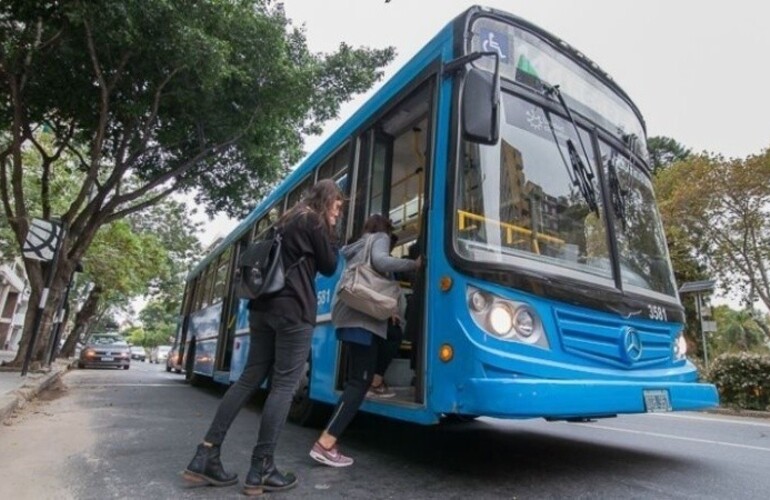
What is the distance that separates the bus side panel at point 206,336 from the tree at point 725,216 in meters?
17.5

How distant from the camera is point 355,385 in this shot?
3529mm

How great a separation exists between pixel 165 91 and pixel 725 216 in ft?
63.0

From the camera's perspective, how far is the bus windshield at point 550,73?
12.3 ft

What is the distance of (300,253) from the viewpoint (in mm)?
3252

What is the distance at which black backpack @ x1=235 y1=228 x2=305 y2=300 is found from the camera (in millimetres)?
3133

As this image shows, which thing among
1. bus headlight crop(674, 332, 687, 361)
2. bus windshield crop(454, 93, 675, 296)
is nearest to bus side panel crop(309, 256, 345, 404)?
bus windshield crop(454, 93, 675, 296)

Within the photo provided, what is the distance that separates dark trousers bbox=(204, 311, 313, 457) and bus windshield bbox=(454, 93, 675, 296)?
44.7 inches

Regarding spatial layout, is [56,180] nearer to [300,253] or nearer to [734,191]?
[300,253]

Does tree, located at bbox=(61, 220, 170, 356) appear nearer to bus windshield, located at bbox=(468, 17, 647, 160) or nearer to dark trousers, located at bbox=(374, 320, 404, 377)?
dark trousers, located at bbox=(374, 320, 404, 377)

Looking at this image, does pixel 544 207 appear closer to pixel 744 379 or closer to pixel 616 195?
pixel 616 195

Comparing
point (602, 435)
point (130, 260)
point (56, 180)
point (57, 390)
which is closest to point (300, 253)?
point (602, 435)

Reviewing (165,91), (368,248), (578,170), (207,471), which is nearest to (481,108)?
(578,170)

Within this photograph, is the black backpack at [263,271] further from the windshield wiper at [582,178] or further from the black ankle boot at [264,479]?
the windshield wiper at [582,178]

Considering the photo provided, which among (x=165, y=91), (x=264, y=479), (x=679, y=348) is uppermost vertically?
(x=165, y=91)
